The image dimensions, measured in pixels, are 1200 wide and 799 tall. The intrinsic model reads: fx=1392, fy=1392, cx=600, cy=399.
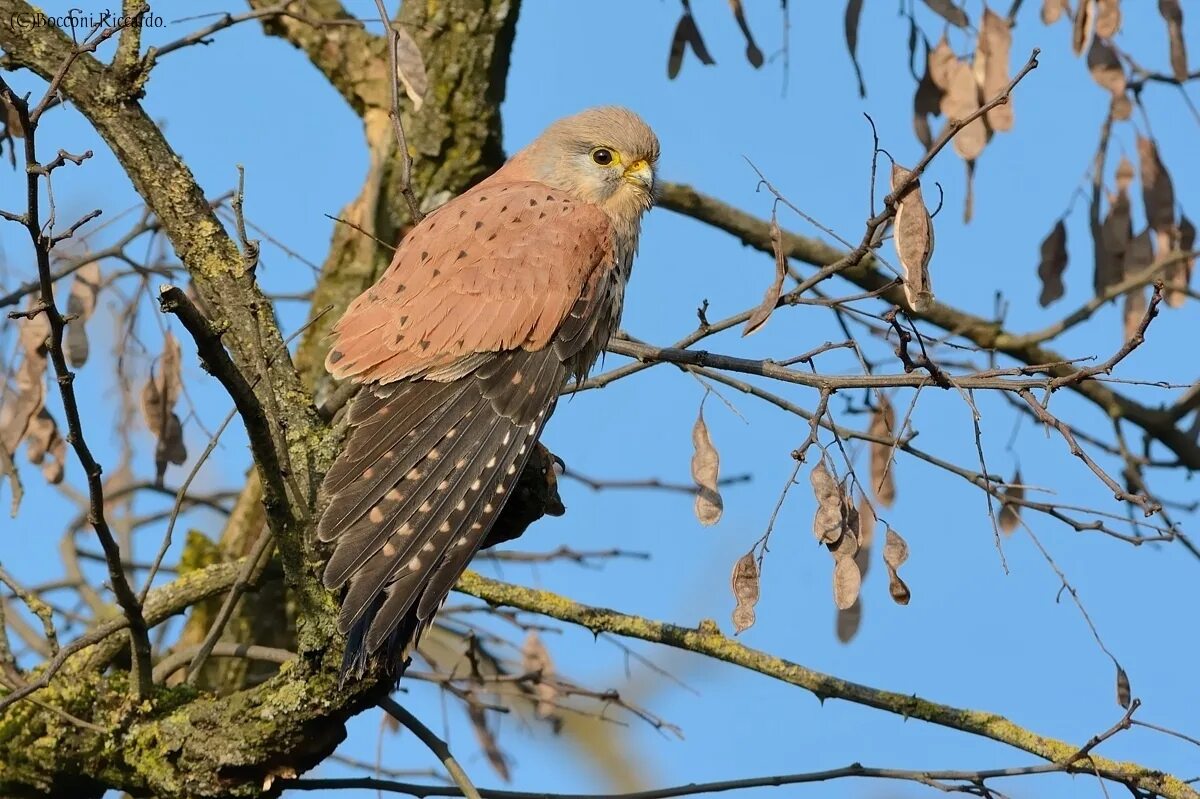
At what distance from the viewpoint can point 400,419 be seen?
3090 millimetres

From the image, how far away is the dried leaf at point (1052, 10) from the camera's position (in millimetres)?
3875

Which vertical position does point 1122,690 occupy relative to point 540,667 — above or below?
below

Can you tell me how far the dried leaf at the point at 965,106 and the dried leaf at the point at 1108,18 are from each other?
1.47ft

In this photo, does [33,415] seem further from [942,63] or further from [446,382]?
[942,63]

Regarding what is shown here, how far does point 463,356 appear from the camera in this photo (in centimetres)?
333

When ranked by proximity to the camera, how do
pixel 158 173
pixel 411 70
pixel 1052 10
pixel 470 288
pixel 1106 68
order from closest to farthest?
pixel 158 173 → pixel 470 288 → pixel 411 70 → pixel 1052 10 → pixel 1106 68

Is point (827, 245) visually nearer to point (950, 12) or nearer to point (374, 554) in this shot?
point (950, 12)

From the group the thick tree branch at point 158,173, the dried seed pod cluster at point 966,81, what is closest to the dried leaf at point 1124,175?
the dried seed pod cluster at point 966,81

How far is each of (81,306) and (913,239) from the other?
8.08ft

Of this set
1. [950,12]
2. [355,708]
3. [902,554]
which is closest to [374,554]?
[355,708]

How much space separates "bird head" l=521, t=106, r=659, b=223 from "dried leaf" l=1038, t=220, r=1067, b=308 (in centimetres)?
121

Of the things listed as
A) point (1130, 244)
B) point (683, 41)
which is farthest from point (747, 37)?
A: point (1130, 244)

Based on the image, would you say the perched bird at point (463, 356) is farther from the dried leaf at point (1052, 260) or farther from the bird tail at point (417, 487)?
the dried leaf at point (1052, 260)

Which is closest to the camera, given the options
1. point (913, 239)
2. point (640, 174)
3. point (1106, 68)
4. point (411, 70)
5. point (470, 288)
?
point (913, 239)
